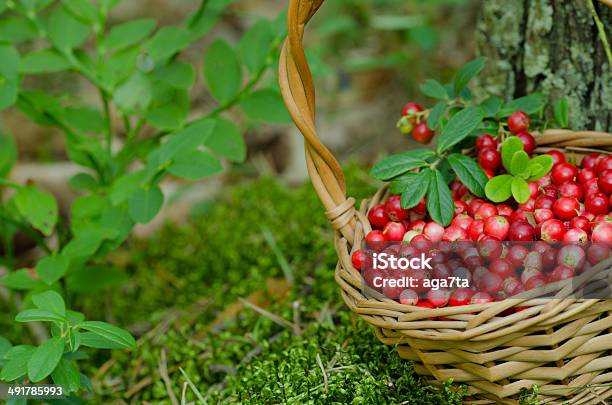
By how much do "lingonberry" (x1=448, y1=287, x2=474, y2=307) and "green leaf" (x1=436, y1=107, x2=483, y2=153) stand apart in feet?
0.98

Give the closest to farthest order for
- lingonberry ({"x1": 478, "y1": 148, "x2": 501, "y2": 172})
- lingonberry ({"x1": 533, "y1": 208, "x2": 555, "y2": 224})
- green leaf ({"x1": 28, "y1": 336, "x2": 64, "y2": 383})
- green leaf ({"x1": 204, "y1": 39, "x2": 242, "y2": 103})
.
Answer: green leaf ({"x1": 28, "y1": 336, "x2": 64, "y2": 383}) → lingonberry ({"x1": 533, "y1": 208, "x2": 555, "y2": 224}) → lingonberry ({"x1": 478, "y1": 148, "x2": 501, "y2": 172}) → green leaf ({"x1": 204, "y1": 39, "x2": 242, "y2": 103})

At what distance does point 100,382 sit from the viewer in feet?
5.21

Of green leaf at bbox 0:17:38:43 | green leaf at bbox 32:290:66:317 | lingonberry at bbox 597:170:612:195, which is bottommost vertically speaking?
green leaf at bbox 32:290:66:317

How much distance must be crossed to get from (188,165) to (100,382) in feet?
1.88

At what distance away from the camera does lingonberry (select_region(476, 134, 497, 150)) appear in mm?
1354

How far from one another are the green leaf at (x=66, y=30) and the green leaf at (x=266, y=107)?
0.45m

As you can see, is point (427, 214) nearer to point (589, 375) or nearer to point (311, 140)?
point (311, 140)

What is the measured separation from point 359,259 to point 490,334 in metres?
0.27

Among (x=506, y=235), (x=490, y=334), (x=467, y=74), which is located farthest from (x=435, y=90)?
(x=490, y=334)

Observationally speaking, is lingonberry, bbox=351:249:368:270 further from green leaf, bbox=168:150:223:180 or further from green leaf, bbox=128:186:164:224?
green leaf, bbox=128:186:164:224

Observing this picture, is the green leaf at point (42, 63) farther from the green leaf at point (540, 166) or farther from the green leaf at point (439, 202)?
the green leaf at point (540, 166)

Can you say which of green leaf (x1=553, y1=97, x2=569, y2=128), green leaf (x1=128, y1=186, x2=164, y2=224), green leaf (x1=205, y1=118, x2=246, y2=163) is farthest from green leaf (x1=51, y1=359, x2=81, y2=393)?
green leaf (x1=553, y1=97, x2=569, y2=128)

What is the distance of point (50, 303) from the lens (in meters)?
1.20

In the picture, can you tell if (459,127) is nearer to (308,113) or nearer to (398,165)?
(398,165)
